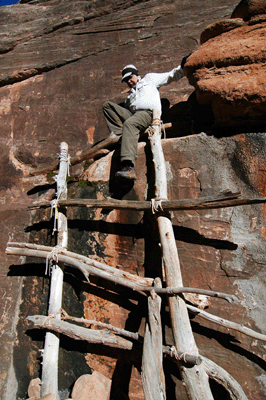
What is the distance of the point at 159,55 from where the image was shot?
4.91 metres

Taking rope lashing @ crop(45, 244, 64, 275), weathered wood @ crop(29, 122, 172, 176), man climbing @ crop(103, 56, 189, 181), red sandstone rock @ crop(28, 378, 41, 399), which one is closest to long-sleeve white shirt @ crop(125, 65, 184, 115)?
man climbing @ crop(103, 56, 189, 181)

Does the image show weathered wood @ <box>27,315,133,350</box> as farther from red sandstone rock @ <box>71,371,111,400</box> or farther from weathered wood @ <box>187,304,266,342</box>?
weathered wood @ <box>187,304,266,342</box>

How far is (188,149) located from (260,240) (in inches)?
52.8

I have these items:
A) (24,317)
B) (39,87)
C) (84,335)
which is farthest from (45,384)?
(39,87)

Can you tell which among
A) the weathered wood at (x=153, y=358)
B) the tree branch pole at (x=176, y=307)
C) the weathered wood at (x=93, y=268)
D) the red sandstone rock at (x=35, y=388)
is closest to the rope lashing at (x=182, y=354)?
the tree branch pole at (x=176, y=307)

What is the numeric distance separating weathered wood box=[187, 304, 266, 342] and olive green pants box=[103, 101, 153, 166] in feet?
5.77

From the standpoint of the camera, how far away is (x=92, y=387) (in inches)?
109

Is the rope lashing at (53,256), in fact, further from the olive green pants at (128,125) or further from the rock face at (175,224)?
the olive green pants at (128,125)

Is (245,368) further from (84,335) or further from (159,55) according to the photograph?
(159,55)

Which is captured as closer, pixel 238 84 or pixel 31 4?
pixel 238 84

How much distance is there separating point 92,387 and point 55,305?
85 cm

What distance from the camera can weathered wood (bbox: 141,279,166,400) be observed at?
2285 millimetres

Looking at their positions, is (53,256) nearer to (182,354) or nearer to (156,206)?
(156,206)

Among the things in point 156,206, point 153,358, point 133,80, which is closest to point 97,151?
point 133,80
